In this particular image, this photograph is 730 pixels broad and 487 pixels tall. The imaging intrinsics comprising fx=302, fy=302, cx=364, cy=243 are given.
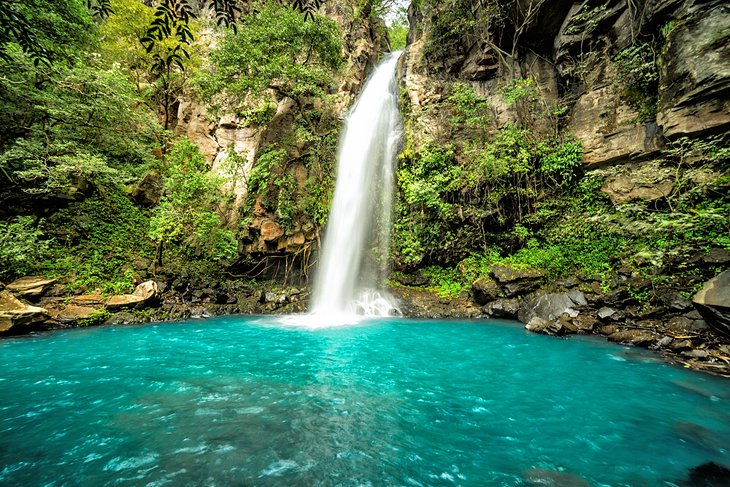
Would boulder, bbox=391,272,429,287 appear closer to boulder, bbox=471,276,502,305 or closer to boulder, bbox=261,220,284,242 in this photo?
boulder, bbox=471,276,502,305

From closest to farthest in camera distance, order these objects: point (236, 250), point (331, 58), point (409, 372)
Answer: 1. point (409, 372)
2. point (236, 250)
3. point (331, 58)

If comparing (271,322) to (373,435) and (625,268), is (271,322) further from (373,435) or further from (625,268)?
(625,268)

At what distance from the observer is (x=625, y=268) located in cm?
905

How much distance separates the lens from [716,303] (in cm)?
614

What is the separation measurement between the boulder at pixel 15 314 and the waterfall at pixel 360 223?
8.14 metres

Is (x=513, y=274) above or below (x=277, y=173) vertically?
below

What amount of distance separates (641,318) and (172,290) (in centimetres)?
1504

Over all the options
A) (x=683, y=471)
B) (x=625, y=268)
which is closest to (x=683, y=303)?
(x=625, y=268)

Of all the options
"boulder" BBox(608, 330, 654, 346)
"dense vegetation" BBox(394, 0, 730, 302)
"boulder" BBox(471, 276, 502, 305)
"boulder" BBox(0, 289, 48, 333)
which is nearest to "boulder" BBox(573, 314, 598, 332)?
"boulder" BBox(608, 330, 654, 346)

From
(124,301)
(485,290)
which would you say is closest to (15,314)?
(124,301)

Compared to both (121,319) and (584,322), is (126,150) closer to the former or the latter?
(121,319)

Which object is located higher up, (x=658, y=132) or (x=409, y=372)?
(x=658, y=132)

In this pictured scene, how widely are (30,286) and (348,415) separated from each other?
1078 centimetres

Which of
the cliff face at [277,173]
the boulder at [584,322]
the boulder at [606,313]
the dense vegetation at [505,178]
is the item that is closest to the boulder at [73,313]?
the cliff face at [277,173]
